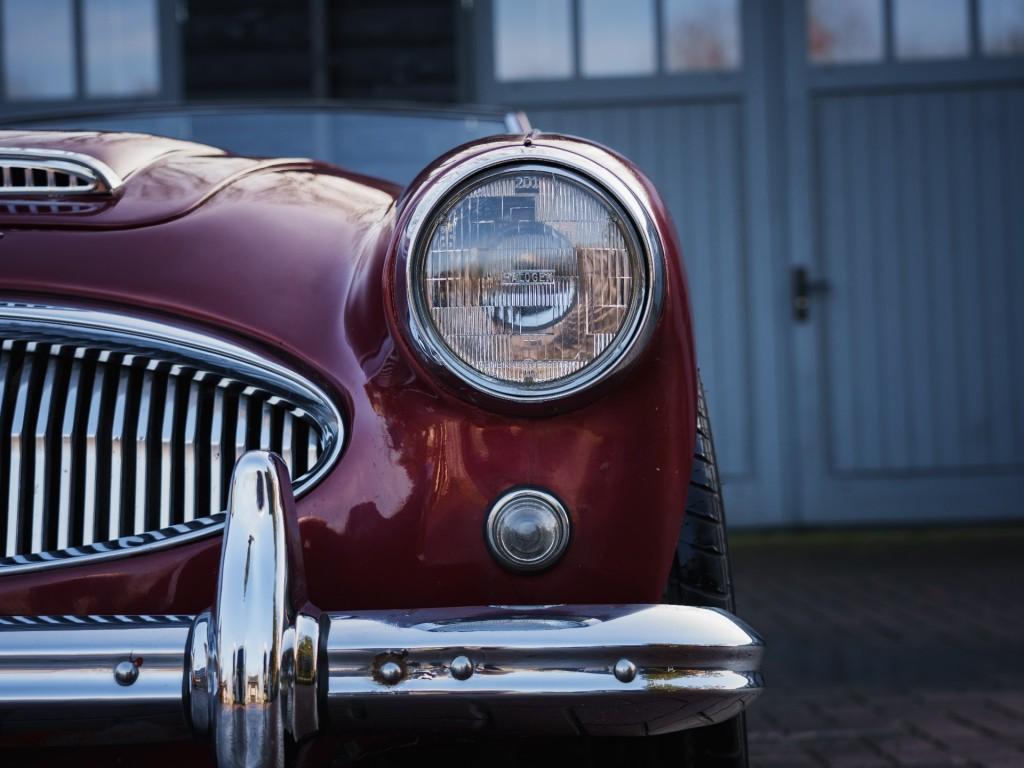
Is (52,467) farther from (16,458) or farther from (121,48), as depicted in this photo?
(121,48)

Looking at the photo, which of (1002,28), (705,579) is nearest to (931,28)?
(1002,28)

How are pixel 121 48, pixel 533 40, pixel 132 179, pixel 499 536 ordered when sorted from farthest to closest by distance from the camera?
pixel 121 48 → pixel 533 40 → pixel 132 179 → pixel 499 536

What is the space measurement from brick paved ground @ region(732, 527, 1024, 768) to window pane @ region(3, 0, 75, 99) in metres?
3.86

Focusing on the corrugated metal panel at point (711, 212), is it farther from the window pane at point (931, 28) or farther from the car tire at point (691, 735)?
the car tire at point (691, 735)

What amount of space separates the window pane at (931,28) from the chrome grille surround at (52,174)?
15.7 ft

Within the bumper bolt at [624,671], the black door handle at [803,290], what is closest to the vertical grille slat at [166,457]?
the bumper bolt at [624,671]

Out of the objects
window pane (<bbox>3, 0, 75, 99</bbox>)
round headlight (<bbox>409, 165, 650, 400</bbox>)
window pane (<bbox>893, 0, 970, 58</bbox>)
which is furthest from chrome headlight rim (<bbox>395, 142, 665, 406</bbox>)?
window pane (<bbox>3, 0, 75, 99</bbox>)

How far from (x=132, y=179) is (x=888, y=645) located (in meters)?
2.55

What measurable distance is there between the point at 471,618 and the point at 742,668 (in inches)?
10.7

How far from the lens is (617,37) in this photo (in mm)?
5547

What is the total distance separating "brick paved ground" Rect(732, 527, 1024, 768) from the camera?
240 centimetres

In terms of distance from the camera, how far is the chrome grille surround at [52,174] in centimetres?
141

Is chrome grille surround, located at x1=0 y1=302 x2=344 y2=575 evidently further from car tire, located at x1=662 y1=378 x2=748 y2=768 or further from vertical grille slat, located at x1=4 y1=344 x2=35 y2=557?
car tire, located at x1=662 y1=378 x2=748 y2=768

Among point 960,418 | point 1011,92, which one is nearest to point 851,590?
point 960,418
